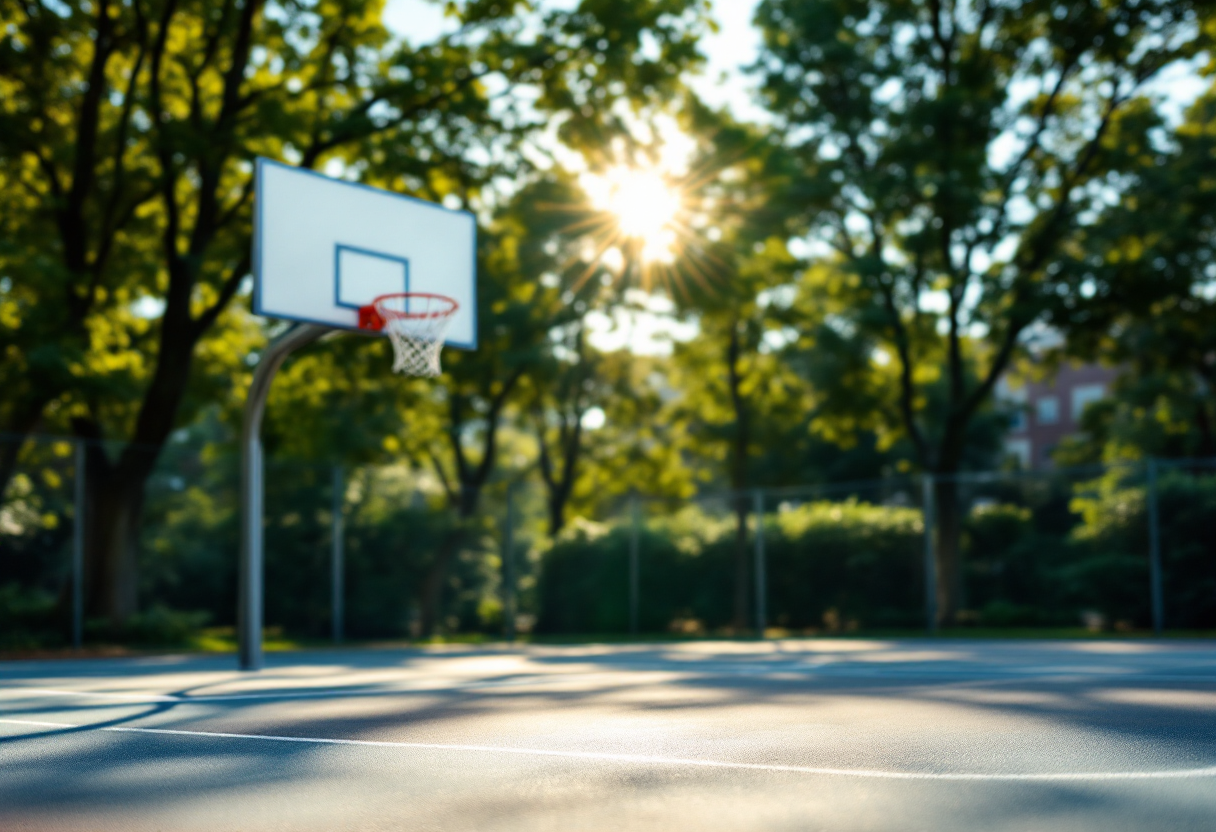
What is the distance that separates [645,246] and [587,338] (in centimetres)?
528

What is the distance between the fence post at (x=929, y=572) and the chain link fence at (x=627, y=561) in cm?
4

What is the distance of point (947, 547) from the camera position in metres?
20.3

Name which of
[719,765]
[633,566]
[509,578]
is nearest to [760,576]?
[633,566]

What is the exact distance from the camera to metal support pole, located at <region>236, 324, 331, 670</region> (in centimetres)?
1203

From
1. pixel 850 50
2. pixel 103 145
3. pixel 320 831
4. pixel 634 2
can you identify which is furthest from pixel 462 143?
pixel 320 831

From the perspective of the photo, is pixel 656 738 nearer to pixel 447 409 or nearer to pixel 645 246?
pixel 645 246

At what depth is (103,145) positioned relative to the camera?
61.8ft

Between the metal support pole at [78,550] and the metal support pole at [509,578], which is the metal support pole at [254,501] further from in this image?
the metal support pole at [509,578]

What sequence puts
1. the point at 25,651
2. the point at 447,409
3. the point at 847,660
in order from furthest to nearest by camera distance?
the point at 447,409 → the point at 25,651 → the point at 847,660

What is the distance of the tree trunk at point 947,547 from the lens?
2000 cm

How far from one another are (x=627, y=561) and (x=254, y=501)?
12066mm

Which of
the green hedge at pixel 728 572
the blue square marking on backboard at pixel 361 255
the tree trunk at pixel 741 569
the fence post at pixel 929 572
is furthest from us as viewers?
the tree trunk at pixel 741 569

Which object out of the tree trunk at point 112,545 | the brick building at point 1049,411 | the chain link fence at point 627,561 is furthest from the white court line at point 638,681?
the brick building at point 1049,411

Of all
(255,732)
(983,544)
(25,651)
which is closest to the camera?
(255,732)
